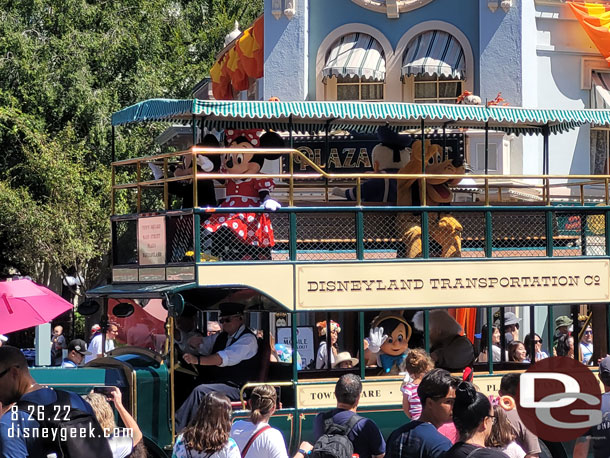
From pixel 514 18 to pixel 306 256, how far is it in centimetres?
1047

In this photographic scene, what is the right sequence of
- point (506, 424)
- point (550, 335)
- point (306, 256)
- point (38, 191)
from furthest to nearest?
point (38, 191) < point (550, 335) < point (306, 256) < point (506, 424)

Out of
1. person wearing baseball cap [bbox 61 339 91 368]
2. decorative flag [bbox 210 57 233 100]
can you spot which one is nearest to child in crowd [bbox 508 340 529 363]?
person wearing baseball cap [bbox 61 339 91 368]

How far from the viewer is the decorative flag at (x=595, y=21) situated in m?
20.8

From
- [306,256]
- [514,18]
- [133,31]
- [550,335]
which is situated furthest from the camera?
[133,31]

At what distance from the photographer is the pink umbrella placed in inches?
487

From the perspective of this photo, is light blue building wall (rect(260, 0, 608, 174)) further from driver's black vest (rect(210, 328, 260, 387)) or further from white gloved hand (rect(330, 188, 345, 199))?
driver's black vest (rect(210, 328, 260, 387))

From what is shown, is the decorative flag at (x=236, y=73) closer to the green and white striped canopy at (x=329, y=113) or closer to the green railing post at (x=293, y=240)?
the green and white striped canopy at (x=329, y=113)

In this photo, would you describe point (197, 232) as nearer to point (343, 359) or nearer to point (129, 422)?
point (343, 359)

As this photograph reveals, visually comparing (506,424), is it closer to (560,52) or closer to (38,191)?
(560,52)

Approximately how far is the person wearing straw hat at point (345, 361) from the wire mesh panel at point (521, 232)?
1939 millimetres

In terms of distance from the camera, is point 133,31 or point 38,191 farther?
point 133,31

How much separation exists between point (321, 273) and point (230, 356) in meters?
1.23

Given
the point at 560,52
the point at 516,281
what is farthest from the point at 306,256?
the point at 560,52

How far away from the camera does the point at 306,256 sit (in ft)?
37.5
